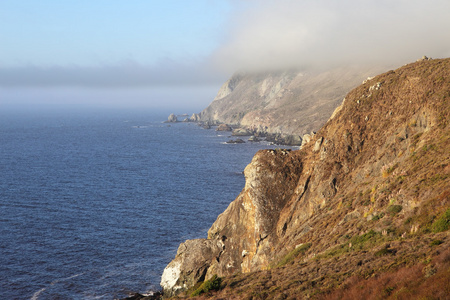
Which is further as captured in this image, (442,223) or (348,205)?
(348,205)

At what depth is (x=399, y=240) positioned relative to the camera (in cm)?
2828

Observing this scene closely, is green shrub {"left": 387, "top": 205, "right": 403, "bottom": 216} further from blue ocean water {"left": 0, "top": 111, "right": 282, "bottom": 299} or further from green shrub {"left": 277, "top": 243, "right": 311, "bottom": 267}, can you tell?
blue ocean water {"left": 0, "top": 111, "right": 282, "bottom": 299}

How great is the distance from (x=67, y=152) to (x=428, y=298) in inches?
6795

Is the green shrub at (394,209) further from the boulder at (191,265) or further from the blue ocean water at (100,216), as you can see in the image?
the blue ocean water at (100,216)

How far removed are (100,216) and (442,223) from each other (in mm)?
70405

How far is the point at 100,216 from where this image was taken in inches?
3381

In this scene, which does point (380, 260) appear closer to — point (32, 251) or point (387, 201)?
point (387, 201)

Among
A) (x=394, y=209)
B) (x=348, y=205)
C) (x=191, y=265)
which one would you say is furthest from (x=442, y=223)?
(x=191, y=265)

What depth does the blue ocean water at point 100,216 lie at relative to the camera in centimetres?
5978

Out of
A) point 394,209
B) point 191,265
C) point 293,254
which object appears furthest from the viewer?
point 191,265

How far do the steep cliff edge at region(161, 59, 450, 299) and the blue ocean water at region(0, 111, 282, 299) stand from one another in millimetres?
13810

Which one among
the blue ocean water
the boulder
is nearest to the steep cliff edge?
the boulder

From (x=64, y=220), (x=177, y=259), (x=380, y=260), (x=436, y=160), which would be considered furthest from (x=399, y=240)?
(x=64, y=220)

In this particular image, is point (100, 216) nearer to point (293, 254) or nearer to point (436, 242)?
point (293, 254)
